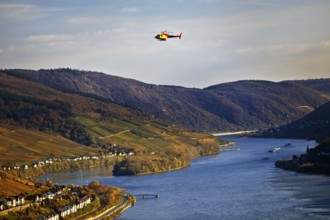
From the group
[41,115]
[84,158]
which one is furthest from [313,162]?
[41,115]

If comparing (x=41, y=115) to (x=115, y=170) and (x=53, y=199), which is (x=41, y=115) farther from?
(x=53, y=199)

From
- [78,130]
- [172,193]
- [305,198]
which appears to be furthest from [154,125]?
[305,198]

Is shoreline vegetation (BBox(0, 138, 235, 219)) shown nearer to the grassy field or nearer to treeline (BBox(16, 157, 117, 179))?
treeline (BBox(16, 157, 117, 179))

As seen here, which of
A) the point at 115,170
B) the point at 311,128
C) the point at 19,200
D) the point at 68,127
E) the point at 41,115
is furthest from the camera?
the point at 311,128

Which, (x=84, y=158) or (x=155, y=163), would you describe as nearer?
(x=155, y=163)

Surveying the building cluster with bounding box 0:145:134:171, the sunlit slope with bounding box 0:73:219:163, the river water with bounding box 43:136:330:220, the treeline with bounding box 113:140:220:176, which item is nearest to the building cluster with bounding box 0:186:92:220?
the river water with bounding box 43:136:330:220

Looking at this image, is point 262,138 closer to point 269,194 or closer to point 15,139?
point 15,139

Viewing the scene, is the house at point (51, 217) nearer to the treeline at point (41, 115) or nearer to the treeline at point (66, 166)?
the treeline at point (66, 166)

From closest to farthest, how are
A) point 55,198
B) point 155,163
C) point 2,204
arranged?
point 2,204 → point 55,198 → point 155,163
